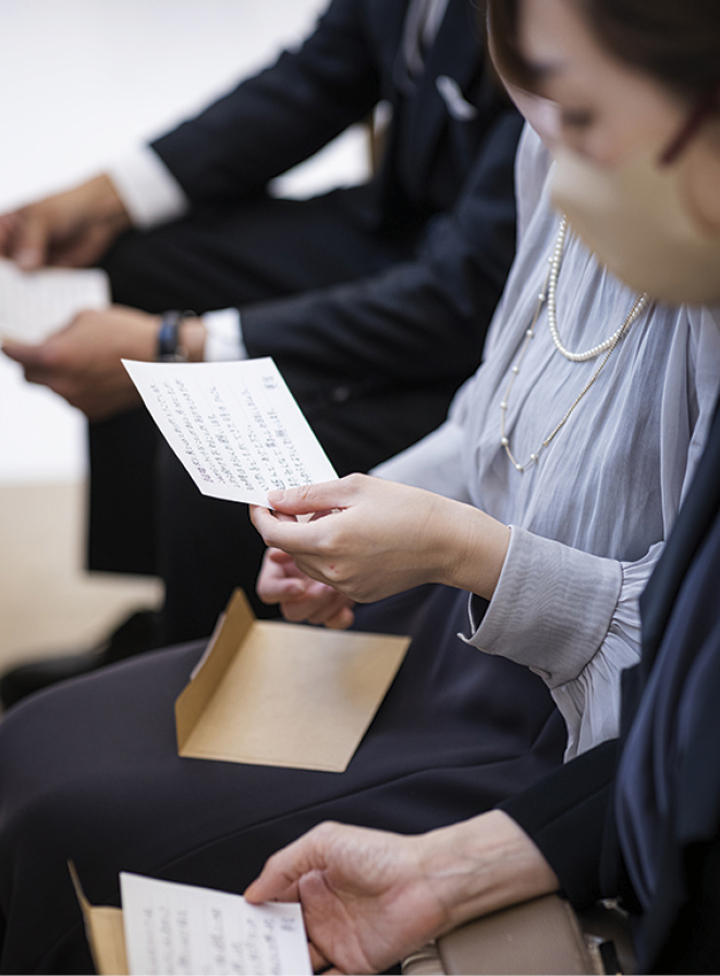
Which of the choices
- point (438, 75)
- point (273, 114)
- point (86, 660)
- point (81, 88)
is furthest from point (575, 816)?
point (81, 88)

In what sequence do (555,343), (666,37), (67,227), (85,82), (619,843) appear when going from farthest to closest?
(85,82)
(67,227)
(555,343)
(619,843)
(666,37)

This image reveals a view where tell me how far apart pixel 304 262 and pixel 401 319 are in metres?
0.33

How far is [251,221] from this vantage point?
5.09ft

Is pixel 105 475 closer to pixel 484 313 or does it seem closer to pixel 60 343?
pixel 60 343

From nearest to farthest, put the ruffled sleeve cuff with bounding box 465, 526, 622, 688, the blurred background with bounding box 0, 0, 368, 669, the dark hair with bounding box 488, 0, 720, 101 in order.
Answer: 1. the dark hair with bounding box 488, 0, 720, 101
2. the ruffled sleeve cuff with bounding box 465, 526, 622, 688
3. the blurred background with bounding box 0, 0, 368, 669

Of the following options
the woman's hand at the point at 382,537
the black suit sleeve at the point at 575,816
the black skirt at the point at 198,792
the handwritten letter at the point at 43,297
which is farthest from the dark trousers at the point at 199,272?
the black suit sleeve at the point at 575,816

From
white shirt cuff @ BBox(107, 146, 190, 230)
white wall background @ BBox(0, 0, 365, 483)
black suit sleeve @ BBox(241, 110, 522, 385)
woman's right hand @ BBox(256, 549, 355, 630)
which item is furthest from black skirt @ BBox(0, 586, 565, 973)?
white wall background @ BBox(0, 0, 365, 483)

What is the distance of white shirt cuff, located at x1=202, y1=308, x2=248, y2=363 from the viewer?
1.28m

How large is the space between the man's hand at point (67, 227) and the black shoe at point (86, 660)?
0.65m

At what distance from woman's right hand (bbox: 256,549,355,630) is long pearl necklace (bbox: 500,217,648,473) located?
8.9 inches

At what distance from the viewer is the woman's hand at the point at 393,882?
1.91 feet

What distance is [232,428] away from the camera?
70cm

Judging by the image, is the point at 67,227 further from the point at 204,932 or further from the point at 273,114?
the point at 204,932

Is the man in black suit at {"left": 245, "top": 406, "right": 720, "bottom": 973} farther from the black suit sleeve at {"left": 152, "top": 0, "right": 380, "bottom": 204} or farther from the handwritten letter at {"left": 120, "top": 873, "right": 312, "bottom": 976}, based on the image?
the black suit sleeve at {"left": 152, "top": 0, "right": 380, "bottom": 204}
